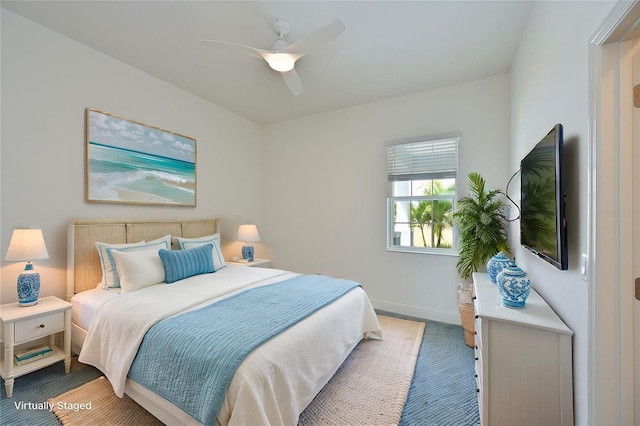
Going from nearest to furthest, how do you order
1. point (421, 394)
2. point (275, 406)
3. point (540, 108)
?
point (275, 406) < point (540, 108) < point (421, 394)

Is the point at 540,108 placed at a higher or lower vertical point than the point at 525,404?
Result: higher

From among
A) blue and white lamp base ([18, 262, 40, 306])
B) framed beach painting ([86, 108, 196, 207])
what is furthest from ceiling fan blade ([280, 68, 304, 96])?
blue and white lamp base ([18, 262, 40, 306])

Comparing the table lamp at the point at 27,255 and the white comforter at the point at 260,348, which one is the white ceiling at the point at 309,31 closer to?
the table lamp at the point at 27,255

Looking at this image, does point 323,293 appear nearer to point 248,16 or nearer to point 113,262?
point 113,262

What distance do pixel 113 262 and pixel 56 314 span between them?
1.76 ft

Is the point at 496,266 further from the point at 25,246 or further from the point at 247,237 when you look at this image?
the point at 25,246

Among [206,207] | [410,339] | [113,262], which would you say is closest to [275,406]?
[410,339]

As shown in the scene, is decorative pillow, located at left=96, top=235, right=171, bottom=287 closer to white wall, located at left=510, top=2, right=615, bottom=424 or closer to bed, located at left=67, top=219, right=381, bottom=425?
bed, located at left=67, top=219, right=381, bottom=425

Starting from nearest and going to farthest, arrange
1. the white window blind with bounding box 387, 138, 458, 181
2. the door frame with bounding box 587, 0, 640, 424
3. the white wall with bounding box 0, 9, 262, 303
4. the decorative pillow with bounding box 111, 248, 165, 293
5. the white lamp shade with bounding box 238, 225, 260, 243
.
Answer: the door frame with bounding box 587, 0, 640, 424 < the white wall with bounding box 0, 9, 262, 303 < the decorative pillow with bounding box 111, 248, 165, 293 < the white window blind with bounding box 387, 138, 458, 181 < the white lamp shade with bounding box 238, 225, 260, 243

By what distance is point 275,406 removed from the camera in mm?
1369

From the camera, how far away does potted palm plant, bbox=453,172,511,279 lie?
266 centimetres

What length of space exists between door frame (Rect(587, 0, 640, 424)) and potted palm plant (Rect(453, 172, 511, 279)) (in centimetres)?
166

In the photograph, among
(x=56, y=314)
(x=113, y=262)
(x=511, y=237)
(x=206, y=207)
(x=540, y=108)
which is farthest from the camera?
(x=206, y=207)

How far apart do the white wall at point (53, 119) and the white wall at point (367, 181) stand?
179cm
